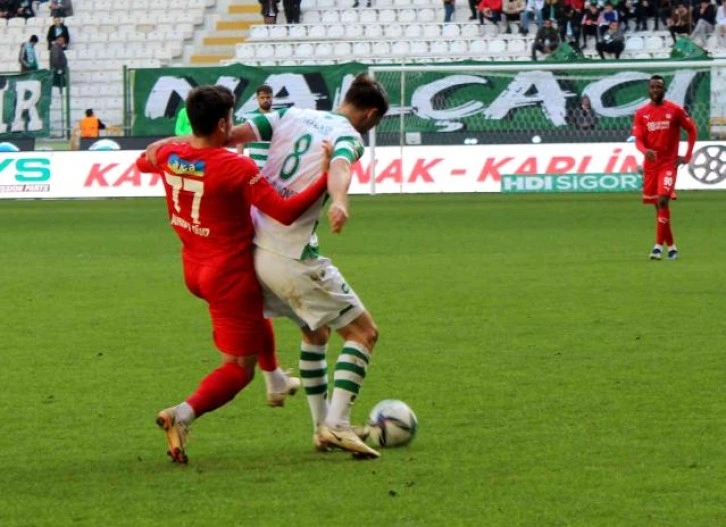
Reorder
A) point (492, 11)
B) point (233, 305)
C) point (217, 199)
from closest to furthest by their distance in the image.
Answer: point (217, 199)
point (233, 305)
point (492, 11)

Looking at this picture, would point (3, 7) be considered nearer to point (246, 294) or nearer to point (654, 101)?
point (654, 101)

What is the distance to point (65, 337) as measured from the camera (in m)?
11.9

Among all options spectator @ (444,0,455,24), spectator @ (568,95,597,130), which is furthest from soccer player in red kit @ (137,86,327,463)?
spectator @ (444,0,455,24)

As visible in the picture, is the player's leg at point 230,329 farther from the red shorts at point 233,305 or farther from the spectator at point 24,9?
the spectator at point 24,9

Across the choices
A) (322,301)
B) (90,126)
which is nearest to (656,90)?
(322,301)

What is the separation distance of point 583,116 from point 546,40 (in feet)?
14.4

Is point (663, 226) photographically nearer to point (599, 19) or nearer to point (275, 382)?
point (275, 382)

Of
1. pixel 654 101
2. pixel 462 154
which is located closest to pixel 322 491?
pixel 654 101

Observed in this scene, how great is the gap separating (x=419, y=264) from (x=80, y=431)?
10.2m

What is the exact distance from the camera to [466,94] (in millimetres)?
33062

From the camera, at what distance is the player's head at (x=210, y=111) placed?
6.88m

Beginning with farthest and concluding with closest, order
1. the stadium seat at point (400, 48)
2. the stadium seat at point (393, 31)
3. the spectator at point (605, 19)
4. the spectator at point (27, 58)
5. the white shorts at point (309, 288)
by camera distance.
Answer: the spectator at point (27, 58) < the stadium seat at point (393, 31) < the stadium seat at point (400, 48) < the spectator at point (605, 19) < the white shorts at point (309, 288)

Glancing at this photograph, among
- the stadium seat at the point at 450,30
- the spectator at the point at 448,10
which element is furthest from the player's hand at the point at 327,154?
the spectator at the point at 448,10

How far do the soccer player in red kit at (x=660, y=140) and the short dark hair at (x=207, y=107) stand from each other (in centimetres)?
1180
